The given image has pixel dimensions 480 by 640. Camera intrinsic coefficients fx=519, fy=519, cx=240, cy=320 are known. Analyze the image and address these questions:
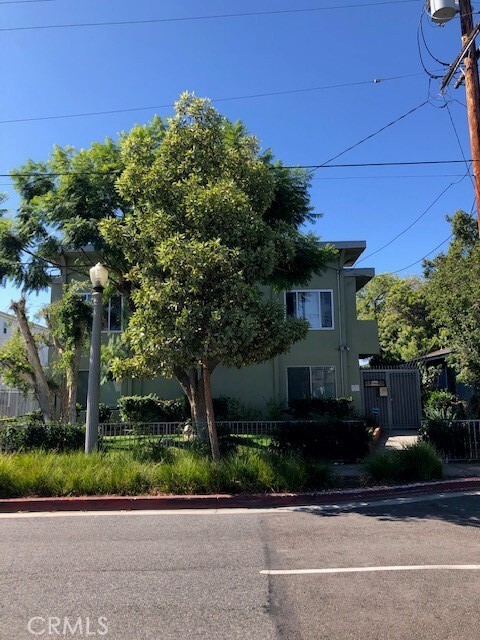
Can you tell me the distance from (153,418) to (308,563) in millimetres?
12738

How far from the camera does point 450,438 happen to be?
39.4 ft

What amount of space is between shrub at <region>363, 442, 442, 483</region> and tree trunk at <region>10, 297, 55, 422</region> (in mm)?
8655

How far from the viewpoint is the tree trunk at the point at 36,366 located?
13570mm

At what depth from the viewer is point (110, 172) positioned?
12.3 metres

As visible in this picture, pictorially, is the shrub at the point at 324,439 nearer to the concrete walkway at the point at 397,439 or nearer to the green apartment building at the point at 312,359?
the concrete walkway at the point at 397,439

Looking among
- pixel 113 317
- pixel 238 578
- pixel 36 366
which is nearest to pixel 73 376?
pixel 36 366

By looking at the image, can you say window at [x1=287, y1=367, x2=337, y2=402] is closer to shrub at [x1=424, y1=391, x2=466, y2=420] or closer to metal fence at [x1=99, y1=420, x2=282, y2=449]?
shrub at [x1=424, y1=391, x2=466, y2=420]

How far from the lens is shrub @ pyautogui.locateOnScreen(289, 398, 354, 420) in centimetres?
1822

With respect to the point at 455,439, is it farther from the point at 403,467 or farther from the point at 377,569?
the point at 377,569

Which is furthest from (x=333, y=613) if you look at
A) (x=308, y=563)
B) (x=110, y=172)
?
(x=110, y=172)

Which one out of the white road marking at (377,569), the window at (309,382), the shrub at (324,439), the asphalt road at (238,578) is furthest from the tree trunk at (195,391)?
the white road marking at (377,569)


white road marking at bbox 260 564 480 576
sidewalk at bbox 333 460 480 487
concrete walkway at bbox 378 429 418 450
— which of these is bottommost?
white road marking at bbox 260 564 480 576

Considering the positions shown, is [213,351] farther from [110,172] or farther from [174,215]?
[110,172]

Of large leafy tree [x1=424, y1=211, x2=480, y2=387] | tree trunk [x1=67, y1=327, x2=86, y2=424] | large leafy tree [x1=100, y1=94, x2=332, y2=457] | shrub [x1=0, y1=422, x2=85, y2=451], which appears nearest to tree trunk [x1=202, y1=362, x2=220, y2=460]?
large leafy tree [x1=100, y1=94, x2=332, y2=457]
